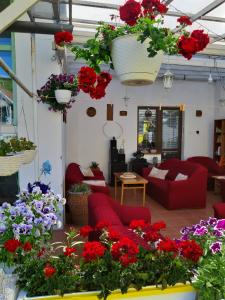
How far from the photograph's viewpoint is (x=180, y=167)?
636 centimetres

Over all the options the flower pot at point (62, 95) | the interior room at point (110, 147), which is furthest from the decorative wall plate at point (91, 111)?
the flower pot at point (62, 95)

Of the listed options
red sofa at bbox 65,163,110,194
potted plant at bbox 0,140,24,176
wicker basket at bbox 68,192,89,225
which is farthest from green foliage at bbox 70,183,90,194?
potted plant at bbox 0,140,24,176

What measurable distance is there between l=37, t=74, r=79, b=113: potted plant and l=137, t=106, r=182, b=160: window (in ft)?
14.5

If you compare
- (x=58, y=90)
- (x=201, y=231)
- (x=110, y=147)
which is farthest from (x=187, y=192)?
(x=201, y=231)

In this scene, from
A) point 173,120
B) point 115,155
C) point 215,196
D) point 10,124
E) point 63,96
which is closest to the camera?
point 63,96

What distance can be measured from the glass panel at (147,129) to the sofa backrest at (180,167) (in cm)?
115

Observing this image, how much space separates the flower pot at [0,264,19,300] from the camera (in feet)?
4.09

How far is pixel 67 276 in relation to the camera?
49.3 inches

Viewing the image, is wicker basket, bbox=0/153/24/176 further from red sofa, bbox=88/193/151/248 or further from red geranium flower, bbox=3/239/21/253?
red sofa, bbox=88/193/151/248

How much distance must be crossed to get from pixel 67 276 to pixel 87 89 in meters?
0.88

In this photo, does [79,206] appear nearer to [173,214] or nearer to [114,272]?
[173,214]

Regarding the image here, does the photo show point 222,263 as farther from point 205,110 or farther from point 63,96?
point 205,110

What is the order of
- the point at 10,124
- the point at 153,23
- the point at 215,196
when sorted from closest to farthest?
the point at 153,23, the point at 10,124, the point at 215,196

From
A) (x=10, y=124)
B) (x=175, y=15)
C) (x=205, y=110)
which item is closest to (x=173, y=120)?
(x=205, y=110)
